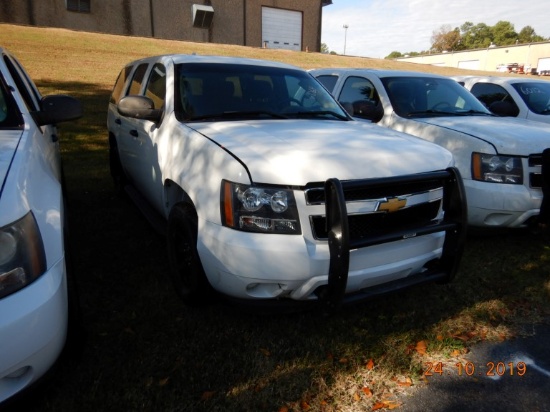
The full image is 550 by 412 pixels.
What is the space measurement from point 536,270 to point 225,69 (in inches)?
135

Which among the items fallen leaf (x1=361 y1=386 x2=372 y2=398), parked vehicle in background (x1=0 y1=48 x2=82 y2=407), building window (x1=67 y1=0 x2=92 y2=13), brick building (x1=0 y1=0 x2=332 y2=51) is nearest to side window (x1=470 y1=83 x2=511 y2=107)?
fallen leaf (x1=361 y1=386 x2=372 y2=398)

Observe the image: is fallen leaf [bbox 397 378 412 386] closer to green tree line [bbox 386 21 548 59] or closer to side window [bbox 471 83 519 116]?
side window [bbox 471 83 519 116]

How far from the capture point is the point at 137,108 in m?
3.43

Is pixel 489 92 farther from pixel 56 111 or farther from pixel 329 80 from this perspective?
pixel 56 111

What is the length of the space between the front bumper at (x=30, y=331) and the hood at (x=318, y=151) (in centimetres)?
117

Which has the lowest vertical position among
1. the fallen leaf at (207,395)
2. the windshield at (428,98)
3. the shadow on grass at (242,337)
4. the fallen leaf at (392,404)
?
the fallen leaf at (392,404)

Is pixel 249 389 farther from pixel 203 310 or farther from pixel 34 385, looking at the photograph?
pixel 34 385

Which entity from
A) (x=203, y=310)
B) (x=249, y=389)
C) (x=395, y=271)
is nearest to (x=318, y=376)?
(x=249, y=389)

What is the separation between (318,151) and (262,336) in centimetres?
128

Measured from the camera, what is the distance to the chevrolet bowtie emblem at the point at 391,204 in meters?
2.49

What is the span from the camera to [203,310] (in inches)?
121

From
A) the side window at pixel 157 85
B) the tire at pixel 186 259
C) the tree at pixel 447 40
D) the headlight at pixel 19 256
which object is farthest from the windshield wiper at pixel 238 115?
the tree at pixel 447 40

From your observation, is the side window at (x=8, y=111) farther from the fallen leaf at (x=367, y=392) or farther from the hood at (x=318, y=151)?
the fallen leaf at (x=367, y=392)

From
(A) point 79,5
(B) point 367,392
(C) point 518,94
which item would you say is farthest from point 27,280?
(A) point 79,5
